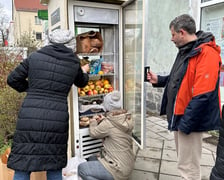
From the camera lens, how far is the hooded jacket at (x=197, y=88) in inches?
68.4

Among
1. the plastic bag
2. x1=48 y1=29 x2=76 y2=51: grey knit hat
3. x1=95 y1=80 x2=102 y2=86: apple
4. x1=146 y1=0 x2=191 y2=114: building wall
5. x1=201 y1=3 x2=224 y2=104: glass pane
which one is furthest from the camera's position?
x1=146 y1=0 x2=191 y2=114: building wall

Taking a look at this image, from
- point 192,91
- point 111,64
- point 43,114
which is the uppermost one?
point 111,64

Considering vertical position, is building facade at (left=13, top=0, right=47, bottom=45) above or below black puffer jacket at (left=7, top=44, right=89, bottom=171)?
above

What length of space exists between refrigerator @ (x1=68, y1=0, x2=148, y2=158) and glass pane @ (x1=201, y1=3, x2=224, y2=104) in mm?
2340

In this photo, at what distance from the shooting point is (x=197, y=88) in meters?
1.75

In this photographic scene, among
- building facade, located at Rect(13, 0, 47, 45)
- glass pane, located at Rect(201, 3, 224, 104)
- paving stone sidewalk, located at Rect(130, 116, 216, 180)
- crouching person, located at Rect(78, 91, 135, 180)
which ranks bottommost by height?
paving stone sidewalk, located at Rect(130, 116, 216, 180)

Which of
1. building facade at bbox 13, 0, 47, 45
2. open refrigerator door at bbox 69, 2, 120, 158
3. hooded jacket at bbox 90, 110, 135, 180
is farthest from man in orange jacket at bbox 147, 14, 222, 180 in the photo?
building facade at bbox 13, 0, 47, 45

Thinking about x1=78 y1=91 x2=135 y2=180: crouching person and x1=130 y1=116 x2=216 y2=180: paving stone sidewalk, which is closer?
x1=78 y1=91 x2=135 y2=180: crouching person

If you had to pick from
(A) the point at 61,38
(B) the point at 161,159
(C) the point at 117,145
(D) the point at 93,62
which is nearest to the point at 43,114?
(A) the point at 61,38

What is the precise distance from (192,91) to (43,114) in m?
1.31

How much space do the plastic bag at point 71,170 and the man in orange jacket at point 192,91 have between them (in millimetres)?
1156

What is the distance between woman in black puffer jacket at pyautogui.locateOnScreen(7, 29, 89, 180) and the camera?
5.44 feet

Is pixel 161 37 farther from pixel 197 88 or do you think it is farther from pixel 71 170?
pixel 71 170

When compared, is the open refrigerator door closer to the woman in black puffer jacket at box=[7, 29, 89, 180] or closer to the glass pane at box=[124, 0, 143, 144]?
the glass pane at box=[124, 0, 143, 144]
